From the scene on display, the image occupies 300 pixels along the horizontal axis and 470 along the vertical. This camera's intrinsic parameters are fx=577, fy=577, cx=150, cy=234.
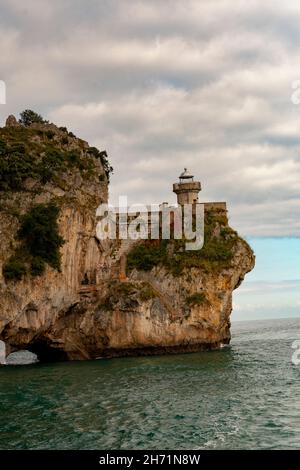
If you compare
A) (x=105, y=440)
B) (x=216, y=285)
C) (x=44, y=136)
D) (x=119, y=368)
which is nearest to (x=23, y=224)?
(x=44, y=136)

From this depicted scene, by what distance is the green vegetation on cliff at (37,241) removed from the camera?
45906mm

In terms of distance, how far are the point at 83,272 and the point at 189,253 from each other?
1028cm

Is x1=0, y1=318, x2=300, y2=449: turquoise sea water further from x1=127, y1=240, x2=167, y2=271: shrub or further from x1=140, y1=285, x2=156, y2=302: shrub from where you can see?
x1=127, y1=240, x2=167, y2=271: shrub

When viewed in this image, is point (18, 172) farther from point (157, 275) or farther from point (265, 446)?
point (265, 446)

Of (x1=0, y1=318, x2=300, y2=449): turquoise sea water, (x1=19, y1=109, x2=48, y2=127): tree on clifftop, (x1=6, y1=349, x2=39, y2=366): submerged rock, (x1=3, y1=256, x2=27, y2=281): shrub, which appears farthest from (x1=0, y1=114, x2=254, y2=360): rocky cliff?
(x1=19, y1=109, x2=48, y2=127): tree on clifftop

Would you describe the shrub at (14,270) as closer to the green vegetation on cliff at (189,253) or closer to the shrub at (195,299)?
the green vegetation on cliff at (189,253)

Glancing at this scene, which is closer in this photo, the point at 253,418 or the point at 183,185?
the point at 253,418

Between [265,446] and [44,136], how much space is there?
126ft

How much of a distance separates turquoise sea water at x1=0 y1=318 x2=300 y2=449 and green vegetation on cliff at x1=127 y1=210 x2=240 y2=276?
11.6 meters

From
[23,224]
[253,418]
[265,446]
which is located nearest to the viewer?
[265,446]

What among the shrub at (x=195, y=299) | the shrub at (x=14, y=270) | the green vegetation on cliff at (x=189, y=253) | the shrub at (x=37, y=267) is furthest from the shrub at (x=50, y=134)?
the shrub at (x=195, y=299)

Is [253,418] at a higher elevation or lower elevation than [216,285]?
lower

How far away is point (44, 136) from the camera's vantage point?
52.5m

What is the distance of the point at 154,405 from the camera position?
93.6 ft
